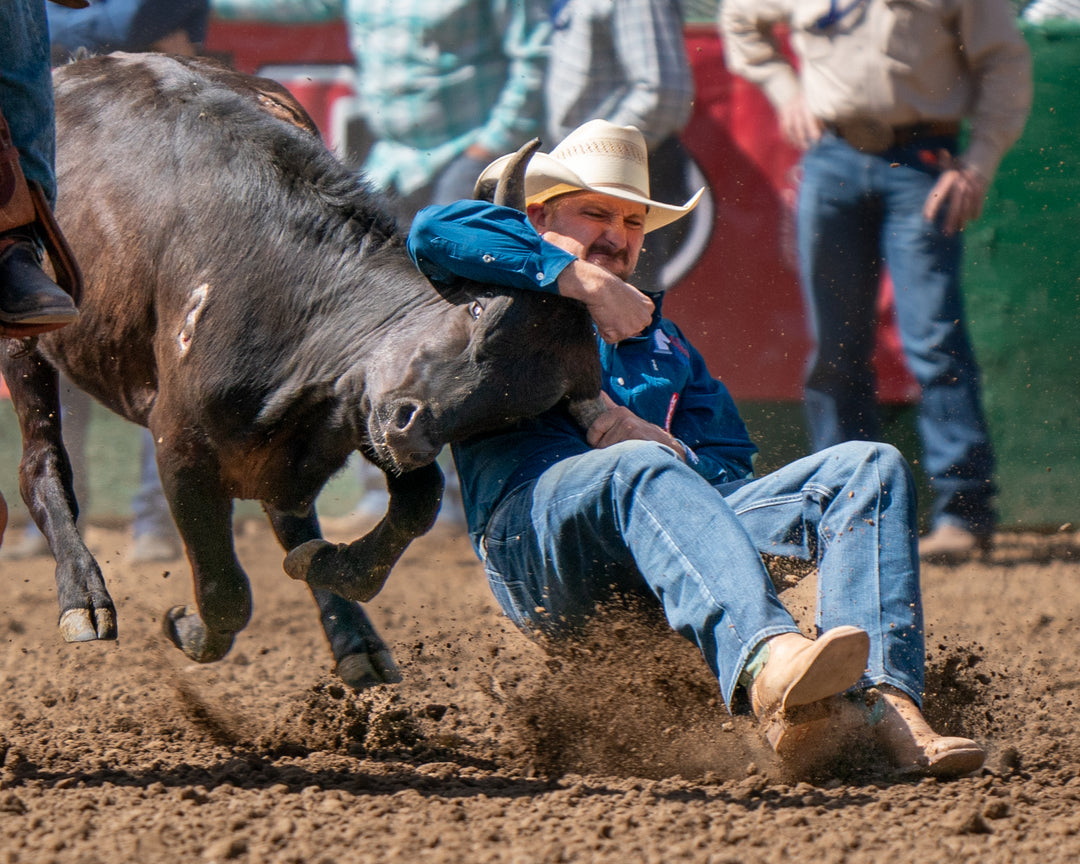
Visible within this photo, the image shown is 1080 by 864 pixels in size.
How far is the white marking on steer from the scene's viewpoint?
3.25 metres

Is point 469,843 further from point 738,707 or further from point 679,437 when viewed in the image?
point 679,437

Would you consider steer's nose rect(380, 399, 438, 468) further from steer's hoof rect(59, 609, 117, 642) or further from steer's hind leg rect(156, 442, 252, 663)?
steer's hoof rect(59, 609, 117, 642)

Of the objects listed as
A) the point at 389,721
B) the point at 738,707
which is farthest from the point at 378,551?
the point at 738,707

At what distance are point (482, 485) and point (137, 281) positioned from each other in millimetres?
1085

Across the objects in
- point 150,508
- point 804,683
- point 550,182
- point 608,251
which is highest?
point 550,182

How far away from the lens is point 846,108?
5.34 m

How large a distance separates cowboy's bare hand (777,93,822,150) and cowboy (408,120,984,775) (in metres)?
2.31

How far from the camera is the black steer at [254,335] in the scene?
9.60 ft

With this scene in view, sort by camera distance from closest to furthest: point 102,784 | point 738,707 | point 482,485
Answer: point 738,707
point 102,784
point 482,485

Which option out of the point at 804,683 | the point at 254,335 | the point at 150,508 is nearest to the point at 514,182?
the point at 254,335

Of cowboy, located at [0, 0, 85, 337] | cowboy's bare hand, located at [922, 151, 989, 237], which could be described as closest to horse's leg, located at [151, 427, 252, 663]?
cowboy, located at [0, 0, 85, 337]

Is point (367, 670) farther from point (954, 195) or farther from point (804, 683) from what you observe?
point (954, 195)

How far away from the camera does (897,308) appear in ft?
18.0

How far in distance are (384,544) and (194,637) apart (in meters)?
0.81
